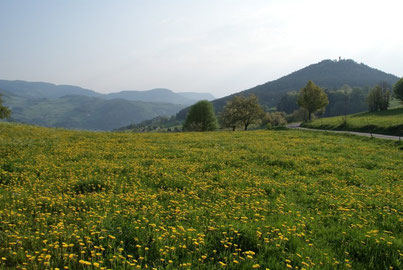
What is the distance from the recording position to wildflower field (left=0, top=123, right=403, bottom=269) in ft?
15.6

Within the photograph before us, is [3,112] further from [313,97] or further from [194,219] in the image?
[313,97]

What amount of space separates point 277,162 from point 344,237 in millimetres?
9995

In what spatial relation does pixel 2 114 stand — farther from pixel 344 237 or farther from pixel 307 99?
pixel 307 99

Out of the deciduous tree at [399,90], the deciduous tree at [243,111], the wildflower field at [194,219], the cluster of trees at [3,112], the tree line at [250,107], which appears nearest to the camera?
the wildflower field at [194,219]

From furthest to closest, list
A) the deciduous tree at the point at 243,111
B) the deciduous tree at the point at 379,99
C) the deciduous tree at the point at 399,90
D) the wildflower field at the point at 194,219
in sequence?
the deciduous tree at the point at 379,99, the deciduous tree at the point at 399,90, the deciduous tree at the point at 243,111, the wildflower field at the point at 194,219

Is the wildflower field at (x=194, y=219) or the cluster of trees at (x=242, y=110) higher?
the cluster of trees at (x=242, y=110)

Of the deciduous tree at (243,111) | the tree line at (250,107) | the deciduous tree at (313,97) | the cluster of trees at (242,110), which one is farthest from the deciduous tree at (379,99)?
the deciduous tree at (243,111)

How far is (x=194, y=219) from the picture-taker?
639 centimetres

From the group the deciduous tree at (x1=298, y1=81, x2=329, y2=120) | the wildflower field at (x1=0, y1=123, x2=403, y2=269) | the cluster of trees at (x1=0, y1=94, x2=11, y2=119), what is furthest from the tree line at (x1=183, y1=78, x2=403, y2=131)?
the wildflower field at (x1=0, y1=123, x2=403, y2=269)

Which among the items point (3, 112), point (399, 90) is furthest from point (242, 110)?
point (3, 112)

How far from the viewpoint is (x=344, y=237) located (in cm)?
600

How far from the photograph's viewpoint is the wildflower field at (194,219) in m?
4.77

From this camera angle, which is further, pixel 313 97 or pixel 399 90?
pixel 313 97

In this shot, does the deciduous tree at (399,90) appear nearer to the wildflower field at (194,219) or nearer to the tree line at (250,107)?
the tree line at (250,107)
